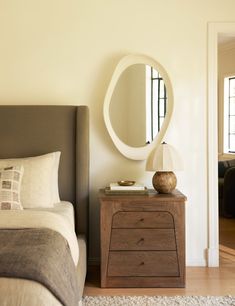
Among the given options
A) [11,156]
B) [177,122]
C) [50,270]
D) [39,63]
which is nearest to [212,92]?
[177,122]

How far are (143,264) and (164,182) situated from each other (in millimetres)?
656

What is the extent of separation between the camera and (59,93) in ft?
11.6

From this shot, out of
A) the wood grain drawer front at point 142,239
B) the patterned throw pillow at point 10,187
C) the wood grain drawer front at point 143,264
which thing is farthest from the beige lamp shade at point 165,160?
the patterned throw pillow at point 10,187

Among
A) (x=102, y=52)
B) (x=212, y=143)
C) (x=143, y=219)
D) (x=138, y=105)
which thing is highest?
(x=102, y=52)

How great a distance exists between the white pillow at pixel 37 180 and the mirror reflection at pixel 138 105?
719 millimetres

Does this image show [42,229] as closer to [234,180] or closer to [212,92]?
[212,92]

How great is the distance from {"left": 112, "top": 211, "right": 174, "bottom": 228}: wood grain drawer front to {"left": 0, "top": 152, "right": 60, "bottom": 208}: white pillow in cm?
54

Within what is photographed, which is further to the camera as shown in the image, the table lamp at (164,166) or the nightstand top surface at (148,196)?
the table lamp at (164,166)

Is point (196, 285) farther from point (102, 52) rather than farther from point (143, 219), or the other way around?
point (102, 52)

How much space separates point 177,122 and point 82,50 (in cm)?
106

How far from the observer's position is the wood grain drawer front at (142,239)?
304 centimetres

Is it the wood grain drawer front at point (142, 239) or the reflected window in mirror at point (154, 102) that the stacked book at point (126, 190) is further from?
the reflected window in mirror at point (154, 102)

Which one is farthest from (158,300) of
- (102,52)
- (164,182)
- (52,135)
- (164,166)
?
(102,52)

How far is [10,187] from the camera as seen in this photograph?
2.87 m
